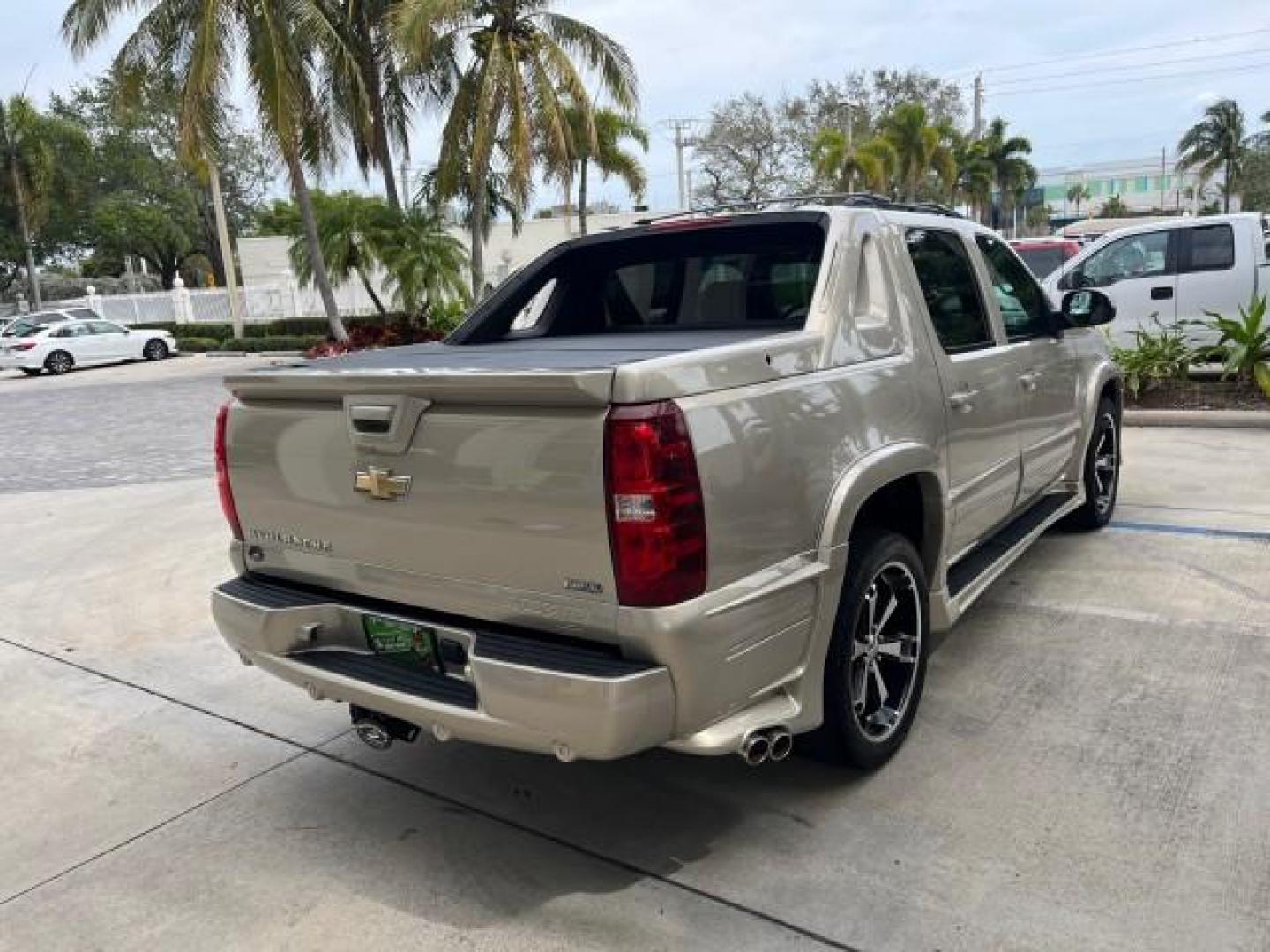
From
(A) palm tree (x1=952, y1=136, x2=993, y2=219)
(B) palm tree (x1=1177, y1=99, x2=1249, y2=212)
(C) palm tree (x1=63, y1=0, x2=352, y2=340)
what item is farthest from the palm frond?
(B) palm tree (x1=1177, y1=99, x2=1249, y2=212)

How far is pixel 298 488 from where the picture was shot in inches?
123

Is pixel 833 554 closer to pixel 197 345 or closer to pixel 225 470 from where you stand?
pixel 225 470

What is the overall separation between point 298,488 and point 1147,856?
8.88 feet

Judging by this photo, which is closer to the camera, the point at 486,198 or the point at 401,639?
the point at 401,639

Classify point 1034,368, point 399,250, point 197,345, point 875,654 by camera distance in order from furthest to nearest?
point 197,345 → point 399,250 → point 1034,368 → point 875,654

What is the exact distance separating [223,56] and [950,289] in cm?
1767

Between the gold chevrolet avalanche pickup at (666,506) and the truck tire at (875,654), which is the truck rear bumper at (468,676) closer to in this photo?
the gold chevrolet avalanche pickup at (666,506)

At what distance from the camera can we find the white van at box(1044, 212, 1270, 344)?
10875mm

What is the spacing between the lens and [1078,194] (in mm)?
105750

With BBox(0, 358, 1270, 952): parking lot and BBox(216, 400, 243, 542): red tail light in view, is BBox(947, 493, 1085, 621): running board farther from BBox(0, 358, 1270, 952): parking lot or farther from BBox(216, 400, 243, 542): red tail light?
BBox(216, 400, 243, 542): red tail light

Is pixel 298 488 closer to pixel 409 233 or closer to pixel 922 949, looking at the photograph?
pixel 922 949

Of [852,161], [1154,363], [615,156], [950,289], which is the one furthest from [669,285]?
[852,161]

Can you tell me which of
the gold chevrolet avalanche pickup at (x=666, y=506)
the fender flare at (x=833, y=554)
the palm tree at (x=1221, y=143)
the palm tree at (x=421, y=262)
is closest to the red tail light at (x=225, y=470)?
the gold chevrolet avalanche pickup at (x=666, y=506)

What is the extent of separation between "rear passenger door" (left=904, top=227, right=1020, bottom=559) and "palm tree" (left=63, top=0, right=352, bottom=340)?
53.3 feet
